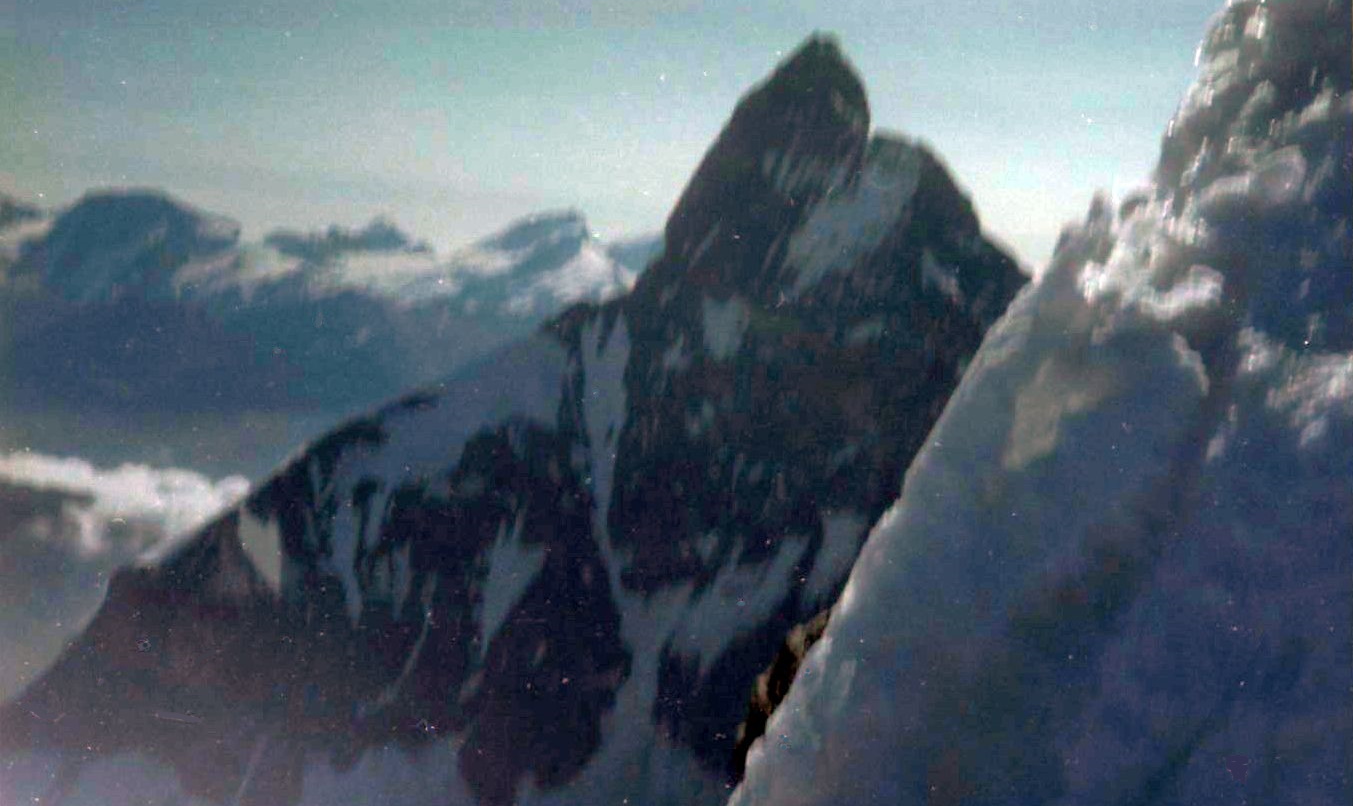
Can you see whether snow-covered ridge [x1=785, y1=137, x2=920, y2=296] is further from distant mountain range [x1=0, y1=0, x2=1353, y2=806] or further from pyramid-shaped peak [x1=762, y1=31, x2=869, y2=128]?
pyramid-shaped peak [x1=762, y1=31, x2=869, y2=128]

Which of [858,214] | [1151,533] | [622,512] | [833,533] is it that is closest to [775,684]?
[1151,533]

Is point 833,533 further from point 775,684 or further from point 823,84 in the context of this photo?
point 775,684

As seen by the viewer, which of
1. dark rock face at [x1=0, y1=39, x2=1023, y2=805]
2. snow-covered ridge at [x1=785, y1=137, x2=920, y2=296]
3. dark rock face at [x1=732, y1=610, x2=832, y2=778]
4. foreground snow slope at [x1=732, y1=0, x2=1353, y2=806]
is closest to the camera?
foreground snow slope at [x1=732, y1=0, x2=1353, y2=806]

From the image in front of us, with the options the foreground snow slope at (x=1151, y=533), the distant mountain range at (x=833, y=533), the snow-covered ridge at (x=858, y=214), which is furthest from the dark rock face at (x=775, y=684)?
the snow-covered ridge at (x=858, y=214)

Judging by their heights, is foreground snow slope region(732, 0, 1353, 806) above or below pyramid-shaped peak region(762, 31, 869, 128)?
below

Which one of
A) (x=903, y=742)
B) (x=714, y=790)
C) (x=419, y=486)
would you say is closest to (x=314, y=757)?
(x=419, y=486)

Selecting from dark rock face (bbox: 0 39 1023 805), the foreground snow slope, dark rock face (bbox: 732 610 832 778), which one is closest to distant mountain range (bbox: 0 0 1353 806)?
the foreground snow slope

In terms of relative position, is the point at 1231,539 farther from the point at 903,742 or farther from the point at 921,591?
the point at 903,742
